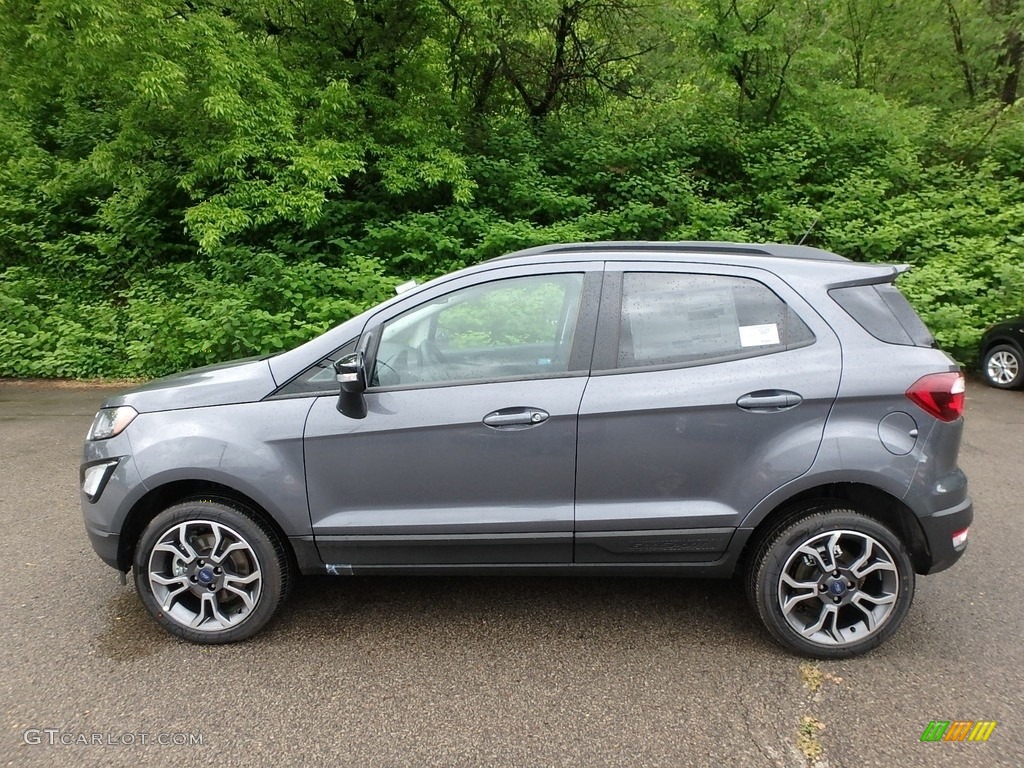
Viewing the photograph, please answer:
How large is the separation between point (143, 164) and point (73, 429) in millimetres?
5241

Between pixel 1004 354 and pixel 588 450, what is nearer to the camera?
pixel 588 450

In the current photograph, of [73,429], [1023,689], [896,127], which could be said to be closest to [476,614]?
[1023,689]

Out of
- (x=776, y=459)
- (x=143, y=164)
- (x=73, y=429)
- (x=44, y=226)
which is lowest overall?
(x=73, y=429)

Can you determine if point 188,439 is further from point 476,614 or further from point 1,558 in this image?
point 1,558

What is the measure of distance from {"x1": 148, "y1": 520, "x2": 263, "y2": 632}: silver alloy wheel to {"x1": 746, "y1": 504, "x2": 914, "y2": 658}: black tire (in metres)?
2.25

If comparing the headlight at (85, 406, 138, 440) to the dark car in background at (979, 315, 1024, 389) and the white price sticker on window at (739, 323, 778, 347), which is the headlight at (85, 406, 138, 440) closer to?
the white price sticker on window at (739, 323, 778, 347)

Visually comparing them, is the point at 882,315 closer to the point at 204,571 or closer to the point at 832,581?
the point at 832,581

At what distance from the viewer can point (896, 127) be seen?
469 inches

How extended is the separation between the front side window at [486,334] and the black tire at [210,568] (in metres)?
0.90

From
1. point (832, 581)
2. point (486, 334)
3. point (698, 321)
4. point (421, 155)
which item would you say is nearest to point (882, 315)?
point (698, 321)

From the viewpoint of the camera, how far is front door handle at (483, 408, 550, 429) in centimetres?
288

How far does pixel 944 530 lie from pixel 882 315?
94 centimetres

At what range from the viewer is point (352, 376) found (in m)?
2.82

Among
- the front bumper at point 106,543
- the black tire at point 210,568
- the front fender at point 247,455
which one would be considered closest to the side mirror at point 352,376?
the front fender at point 247,455
